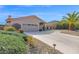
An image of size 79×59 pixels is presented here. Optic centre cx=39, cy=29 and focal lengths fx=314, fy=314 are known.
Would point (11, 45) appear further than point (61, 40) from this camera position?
No

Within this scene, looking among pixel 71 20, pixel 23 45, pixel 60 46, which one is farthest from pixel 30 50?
pixel 71 20

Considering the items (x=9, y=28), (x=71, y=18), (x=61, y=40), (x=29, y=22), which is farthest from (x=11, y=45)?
(x=71, y=18)

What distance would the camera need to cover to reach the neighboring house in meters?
3.67

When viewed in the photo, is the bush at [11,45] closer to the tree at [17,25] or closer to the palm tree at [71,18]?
the tree at [17,25]

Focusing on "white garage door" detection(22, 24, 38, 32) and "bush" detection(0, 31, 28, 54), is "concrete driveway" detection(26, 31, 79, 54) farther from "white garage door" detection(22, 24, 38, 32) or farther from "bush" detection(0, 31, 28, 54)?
"bush" detection(0, 31, 28, 54)

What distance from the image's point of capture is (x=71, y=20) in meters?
3.71

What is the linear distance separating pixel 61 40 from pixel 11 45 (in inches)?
23.3

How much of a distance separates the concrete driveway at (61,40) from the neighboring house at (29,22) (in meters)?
0.07

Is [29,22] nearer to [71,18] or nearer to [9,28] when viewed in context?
[9,28]

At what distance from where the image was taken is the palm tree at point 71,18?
364cm

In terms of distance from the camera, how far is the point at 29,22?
371 centimetres
